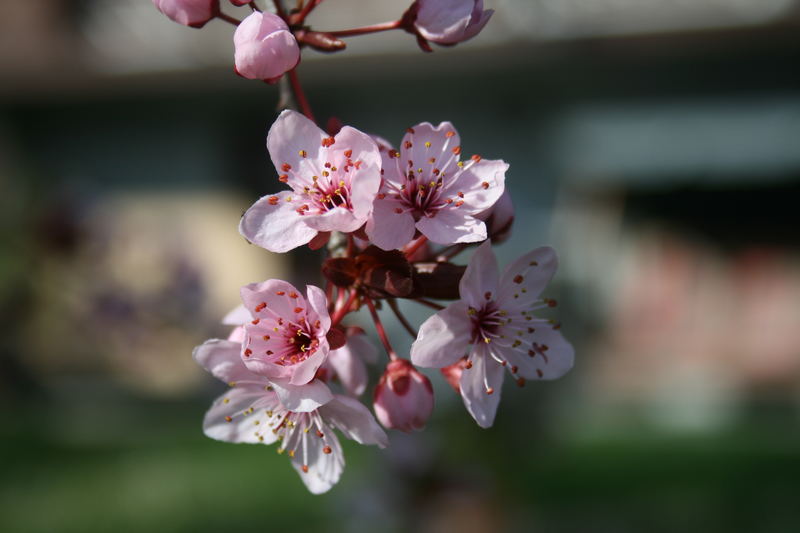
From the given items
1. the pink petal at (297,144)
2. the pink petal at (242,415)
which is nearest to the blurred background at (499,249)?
the pink petal at (242,415)

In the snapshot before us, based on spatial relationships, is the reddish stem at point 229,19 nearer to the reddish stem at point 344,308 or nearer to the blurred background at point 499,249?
the reddish stem at point 344,308

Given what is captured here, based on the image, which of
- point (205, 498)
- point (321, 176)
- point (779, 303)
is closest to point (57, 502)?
point (205, 498)

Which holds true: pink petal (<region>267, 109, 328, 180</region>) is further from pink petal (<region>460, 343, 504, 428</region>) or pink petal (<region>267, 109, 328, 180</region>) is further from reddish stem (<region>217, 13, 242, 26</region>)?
pink petal (<region>460, 343, 504, 428</region>)

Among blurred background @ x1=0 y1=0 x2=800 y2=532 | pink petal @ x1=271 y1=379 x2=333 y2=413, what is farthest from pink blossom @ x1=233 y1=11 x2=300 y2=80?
blurred background @ x1=0 y1=0 x2=800 y2=532

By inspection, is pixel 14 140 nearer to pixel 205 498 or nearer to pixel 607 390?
pixel 205 498

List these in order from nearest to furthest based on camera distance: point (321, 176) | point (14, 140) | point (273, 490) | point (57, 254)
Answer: point (321, 176)
point (57, 254)
point (273, 490)
point (14, 140)

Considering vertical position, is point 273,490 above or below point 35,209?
below
